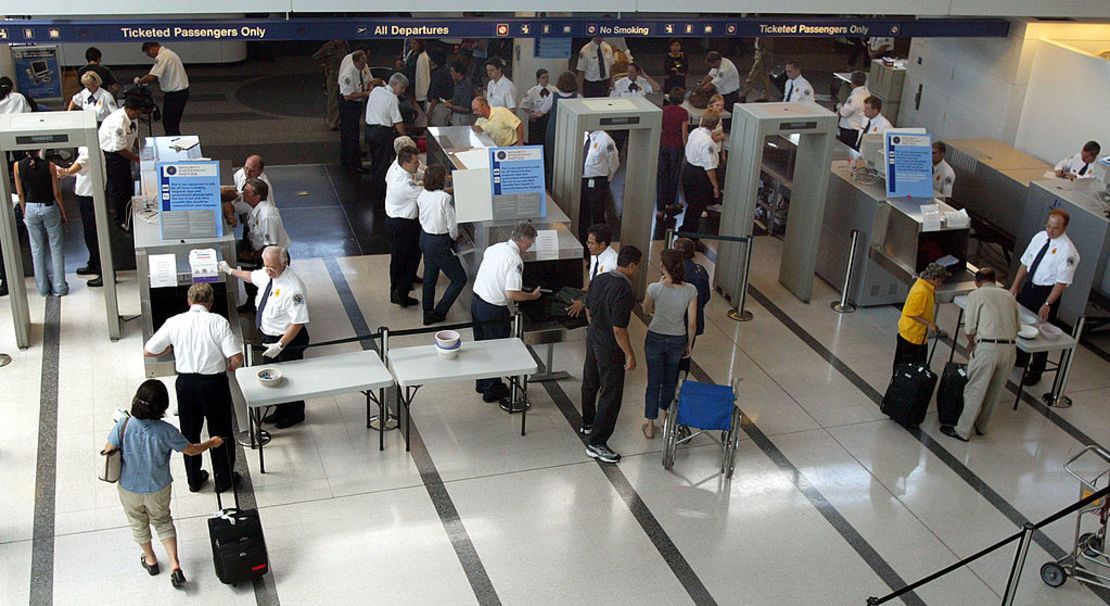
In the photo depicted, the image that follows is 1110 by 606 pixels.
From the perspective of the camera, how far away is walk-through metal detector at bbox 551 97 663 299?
967 centimetres

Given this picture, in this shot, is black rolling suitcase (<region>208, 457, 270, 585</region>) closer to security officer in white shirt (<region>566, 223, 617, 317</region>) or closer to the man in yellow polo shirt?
security officer in white shirt (<region>566, 223, 617, 317</region>)

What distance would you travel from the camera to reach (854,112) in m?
13.7

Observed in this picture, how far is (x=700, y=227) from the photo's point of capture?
12.5m

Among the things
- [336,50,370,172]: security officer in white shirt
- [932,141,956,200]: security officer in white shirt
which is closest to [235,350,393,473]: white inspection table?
[336,50,370,172]: security officer in white shirt

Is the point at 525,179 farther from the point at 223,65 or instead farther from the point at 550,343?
the point at 223,65

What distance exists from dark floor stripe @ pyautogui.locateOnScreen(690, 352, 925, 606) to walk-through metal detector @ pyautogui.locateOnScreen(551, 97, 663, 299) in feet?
8.08

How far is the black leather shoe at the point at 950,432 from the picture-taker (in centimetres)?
849

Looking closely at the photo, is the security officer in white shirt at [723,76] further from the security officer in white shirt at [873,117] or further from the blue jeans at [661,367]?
the blue jeans at [661,367]

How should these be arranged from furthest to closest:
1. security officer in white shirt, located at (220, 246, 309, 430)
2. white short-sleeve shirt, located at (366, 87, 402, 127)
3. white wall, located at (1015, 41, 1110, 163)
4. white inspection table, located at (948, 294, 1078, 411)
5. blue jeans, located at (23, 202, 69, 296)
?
white short-sleeve shirt, located at (366, 87, 402, 127)
white wall, located at (1015, 41, 1110, 163)
blue jeans, located at (23, 202, 69, 296)
white inspection table, located at (948, 294, 1078, 411)
security officer in white shirt, located at (220, 246, 309, 430)

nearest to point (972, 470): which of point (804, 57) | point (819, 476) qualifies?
point (819, 476)

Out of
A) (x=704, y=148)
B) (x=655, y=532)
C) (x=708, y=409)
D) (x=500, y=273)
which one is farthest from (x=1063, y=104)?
(x=655, y=532)

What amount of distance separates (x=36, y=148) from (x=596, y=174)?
5.42m

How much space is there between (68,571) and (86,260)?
5045 millimetres

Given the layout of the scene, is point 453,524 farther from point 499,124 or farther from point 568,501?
point 499,124
